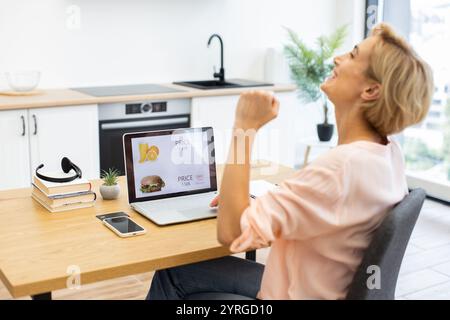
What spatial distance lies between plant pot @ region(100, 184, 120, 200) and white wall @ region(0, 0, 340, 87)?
226 centimetres

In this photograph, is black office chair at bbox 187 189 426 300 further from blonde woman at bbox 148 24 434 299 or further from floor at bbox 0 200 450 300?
floor at bbox 0 200 450 300

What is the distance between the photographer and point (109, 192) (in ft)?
7.02

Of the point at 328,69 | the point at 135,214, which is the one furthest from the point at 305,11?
the point at 135,214

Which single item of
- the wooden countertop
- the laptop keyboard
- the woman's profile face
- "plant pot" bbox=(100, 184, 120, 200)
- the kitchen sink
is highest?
the woman's profile face

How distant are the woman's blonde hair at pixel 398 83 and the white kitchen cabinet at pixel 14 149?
254 centimetres

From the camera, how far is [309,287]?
1548 millimetres

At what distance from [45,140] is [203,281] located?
2.11 m

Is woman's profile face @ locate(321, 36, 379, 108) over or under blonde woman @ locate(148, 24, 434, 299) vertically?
over

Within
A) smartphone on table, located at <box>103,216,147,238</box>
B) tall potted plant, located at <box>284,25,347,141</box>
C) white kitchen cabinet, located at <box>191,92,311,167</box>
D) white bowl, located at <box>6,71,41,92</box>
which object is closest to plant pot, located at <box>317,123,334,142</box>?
tall potted plant, located at <box>284,25,347,141</box>

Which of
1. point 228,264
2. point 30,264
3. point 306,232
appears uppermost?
point 306,232

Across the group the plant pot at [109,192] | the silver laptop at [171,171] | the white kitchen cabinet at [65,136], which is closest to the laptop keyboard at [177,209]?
the silver laptop at [171,171]

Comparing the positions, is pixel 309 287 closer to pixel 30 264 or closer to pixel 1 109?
pixel 30 264

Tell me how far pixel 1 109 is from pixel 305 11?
2.60m

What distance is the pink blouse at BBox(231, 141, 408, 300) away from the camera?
4.81ft
